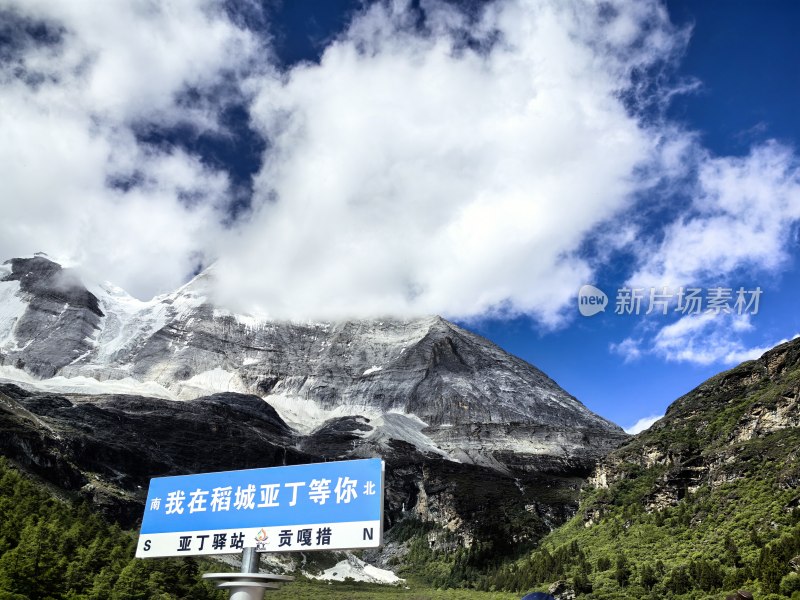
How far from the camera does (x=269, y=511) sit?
17.7 meters

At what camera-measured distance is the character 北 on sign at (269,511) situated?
16641 millimetres

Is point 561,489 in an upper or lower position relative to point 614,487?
upper

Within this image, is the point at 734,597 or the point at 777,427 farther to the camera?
the point at 777,427

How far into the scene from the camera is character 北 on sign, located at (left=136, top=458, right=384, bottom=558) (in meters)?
16.6

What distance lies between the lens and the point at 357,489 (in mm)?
16781

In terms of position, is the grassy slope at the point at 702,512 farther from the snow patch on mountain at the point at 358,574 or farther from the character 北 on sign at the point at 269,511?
the character 北 on sign at the point at 269,511

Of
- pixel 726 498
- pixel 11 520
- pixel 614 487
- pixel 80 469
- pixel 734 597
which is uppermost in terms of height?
pixel 80 469

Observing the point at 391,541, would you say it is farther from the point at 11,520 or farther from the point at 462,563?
the point at 11,520

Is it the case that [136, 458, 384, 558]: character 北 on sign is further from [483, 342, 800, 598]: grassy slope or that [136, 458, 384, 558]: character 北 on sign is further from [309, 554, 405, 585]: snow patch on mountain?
[309, 554, 405, 585]: snow patch on mountain

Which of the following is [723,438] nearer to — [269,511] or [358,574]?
[358,574]

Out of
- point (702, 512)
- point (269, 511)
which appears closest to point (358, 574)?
point (702, 512)

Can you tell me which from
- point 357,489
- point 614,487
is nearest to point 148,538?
point 357,489

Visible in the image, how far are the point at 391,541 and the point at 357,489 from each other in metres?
185

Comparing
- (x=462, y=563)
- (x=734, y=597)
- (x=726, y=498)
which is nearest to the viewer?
(x=734, y=597)
